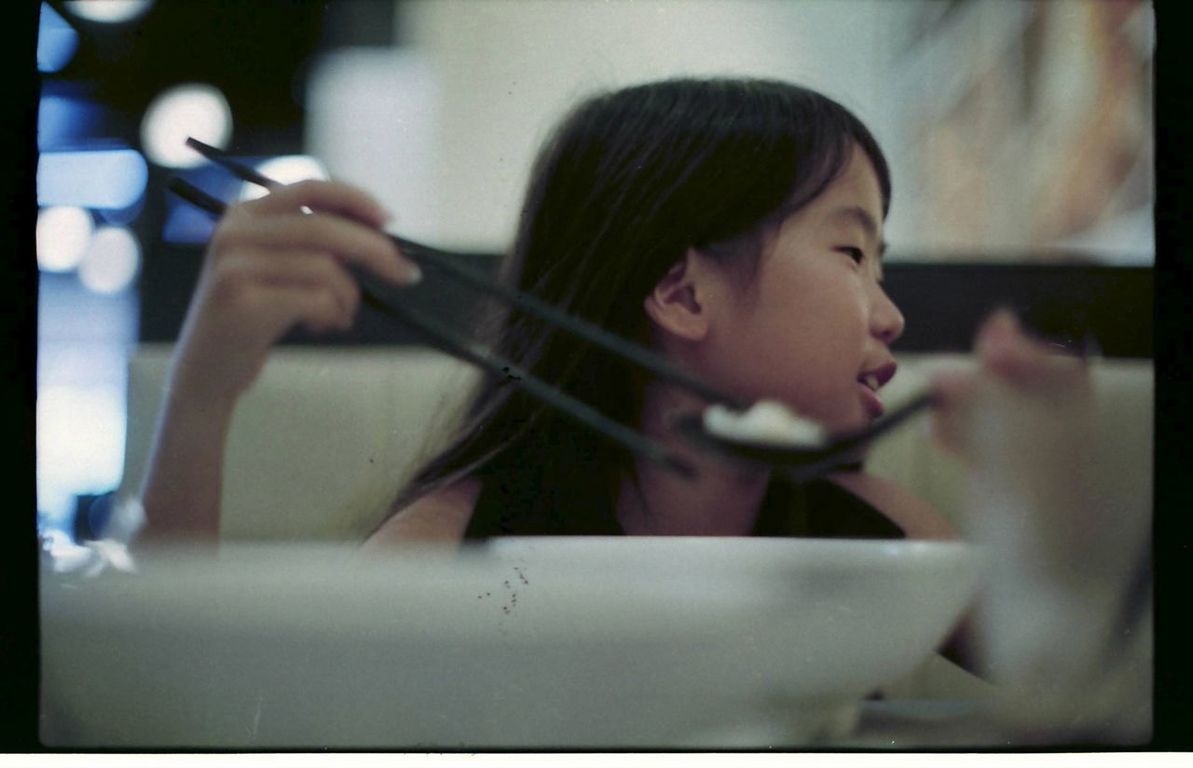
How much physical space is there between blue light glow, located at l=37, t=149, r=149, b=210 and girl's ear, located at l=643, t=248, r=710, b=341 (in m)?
0.53

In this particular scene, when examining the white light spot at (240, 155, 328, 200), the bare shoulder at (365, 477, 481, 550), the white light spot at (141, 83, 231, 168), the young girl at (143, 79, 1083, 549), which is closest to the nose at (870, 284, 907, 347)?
the young girl at (143, 79, 1083, 549)

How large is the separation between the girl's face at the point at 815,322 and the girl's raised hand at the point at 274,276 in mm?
329

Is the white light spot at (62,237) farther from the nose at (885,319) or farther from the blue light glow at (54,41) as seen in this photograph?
the nose at (885,319)

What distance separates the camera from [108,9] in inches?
40.8

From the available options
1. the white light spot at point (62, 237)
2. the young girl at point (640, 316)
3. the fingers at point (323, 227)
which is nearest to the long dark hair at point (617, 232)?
the young girl at point (640, 316)

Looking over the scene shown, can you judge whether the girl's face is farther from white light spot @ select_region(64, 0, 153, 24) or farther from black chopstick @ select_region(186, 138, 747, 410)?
white light spot @ select_region(64, 0, 153, 24)

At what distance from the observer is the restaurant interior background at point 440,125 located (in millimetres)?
1024

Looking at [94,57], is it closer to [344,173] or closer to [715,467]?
[344,173]

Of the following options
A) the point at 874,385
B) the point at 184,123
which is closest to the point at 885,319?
the point at 874,385

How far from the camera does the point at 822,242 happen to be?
3.30 feet

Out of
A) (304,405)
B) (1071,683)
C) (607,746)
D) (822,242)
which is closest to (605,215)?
(822,242)

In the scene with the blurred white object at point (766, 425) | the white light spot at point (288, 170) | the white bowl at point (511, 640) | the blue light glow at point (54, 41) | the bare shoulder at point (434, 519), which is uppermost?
the blue light glow at point (54, 41)

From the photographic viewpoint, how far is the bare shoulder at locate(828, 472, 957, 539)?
1.00 metres

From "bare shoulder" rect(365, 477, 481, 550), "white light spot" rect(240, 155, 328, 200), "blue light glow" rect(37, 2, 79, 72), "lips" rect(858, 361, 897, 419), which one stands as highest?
"blue light glow" rect(37, 2, 79, 72)
